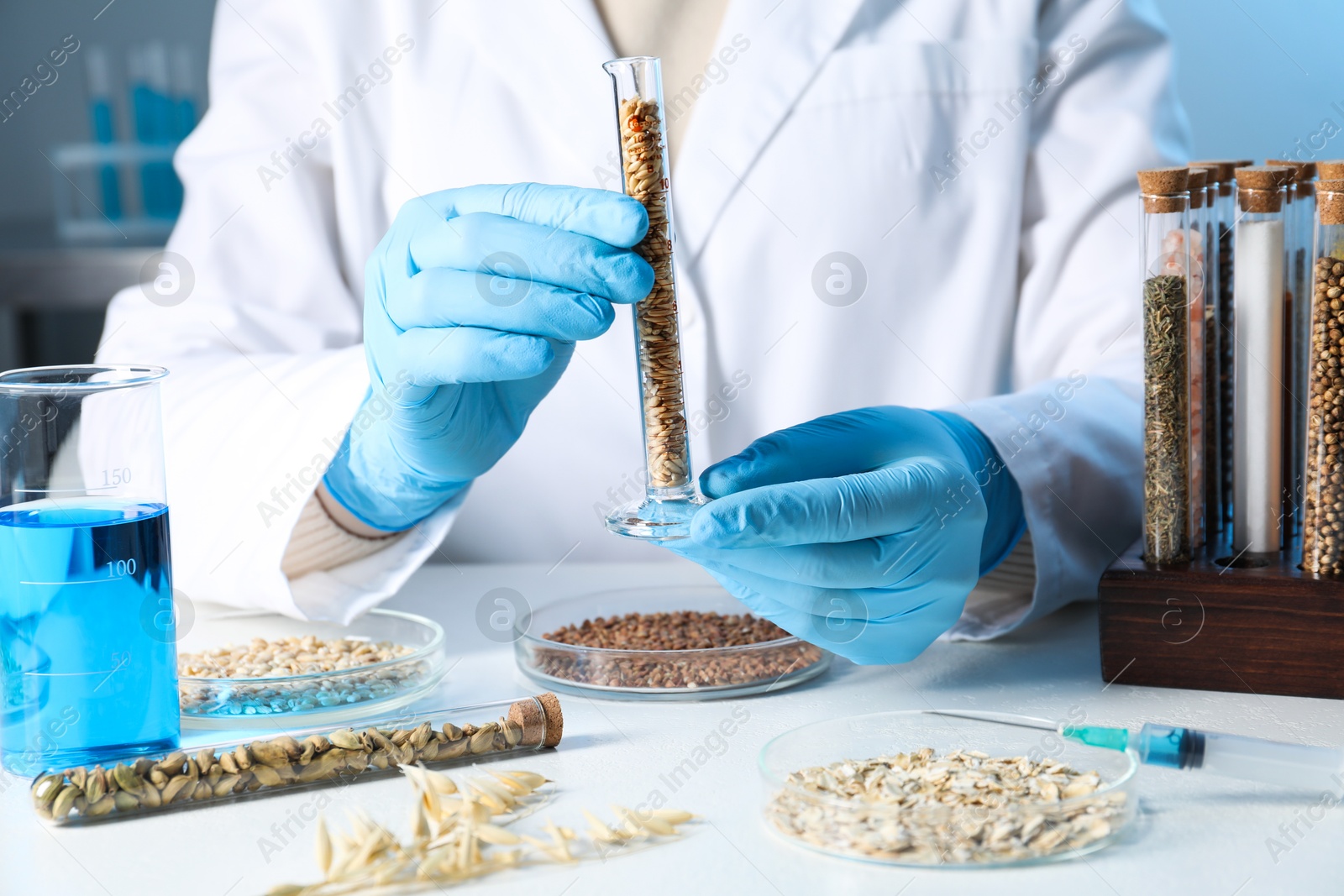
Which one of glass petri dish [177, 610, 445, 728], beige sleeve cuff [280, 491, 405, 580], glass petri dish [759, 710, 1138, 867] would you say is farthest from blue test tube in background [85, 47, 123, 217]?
glass petri dish [759, 710, 1138, 867]

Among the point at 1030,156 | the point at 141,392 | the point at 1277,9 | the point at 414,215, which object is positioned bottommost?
the point at 141,392

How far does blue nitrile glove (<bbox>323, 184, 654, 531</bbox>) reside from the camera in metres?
0.81

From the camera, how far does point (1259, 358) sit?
91 cm

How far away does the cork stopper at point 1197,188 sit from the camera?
0.92 m

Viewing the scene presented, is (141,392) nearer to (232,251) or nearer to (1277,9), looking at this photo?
(232,251)

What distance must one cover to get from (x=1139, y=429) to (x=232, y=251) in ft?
3.49

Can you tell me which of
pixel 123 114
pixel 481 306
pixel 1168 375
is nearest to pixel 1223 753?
pixel 1168 375

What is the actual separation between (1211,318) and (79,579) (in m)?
0.86

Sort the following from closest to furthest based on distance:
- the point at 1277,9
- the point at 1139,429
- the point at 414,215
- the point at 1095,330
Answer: the point at 414,215 → the point at 1139,429 → the point at 1095,330 → the point at 1277,9

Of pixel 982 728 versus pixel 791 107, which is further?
pixel 791 107

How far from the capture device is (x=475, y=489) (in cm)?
146

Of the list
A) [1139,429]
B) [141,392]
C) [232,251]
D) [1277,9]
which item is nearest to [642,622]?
[141,392]

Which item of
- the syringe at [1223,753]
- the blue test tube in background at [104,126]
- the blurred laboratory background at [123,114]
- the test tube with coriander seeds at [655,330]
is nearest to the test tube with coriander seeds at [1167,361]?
the syringe at [1223,753]

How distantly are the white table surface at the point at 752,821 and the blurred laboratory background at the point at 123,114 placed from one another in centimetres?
189
